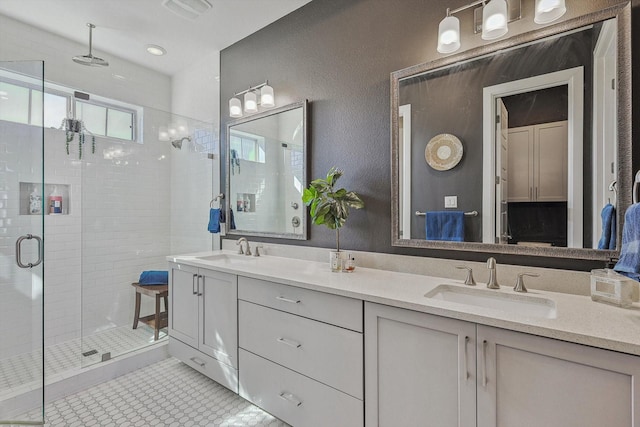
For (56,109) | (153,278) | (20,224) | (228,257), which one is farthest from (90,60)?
(228,257)

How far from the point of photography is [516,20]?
1.45 meters

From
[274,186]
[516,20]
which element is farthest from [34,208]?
[516,20]

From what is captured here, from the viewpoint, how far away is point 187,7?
7.40ft

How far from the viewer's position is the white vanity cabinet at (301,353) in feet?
4.50

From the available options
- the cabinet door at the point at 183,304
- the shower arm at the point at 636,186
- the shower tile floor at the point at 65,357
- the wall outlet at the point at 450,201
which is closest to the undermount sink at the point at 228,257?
the cabinet door at the point at 183,304

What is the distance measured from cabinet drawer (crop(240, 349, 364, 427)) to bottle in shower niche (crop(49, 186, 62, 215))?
2.20m

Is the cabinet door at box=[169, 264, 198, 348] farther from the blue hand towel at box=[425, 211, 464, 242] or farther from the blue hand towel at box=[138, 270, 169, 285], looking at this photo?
the blue hand towel at box=[425, 211, 464, 242]

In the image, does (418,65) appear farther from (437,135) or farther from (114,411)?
(114,411)

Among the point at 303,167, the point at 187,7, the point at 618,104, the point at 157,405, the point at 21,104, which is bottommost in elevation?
the point at 157,405

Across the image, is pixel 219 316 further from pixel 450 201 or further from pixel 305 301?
pixel 450 201

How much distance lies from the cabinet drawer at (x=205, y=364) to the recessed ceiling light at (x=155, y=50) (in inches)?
105

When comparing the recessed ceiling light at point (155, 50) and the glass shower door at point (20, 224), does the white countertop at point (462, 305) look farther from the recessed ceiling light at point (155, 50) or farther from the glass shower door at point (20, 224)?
the recessed ceiling light at point (155, 50)

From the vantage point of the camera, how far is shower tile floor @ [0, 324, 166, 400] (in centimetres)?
192

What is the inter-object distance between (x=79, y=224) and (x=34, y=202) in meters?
0.64
